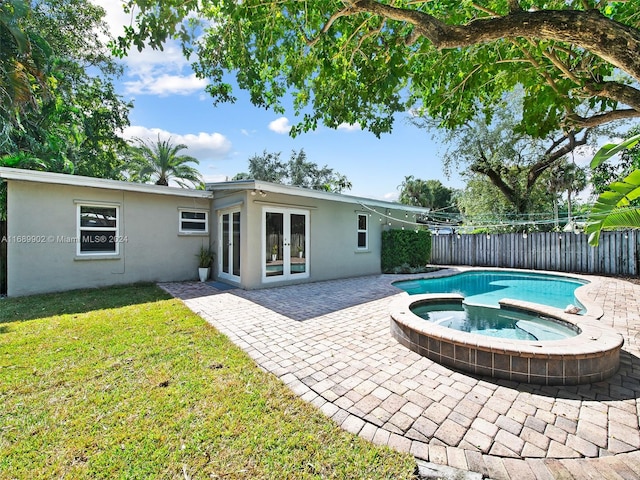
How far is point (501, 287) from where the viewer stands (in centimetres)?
1047

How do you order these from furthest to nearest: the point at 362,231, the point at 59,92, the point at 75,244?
the point at 59,92 → the point at 362,231 → the point at 75,244

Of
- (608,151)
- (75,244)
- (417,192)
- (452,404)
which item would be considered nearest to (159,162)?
(75,244)

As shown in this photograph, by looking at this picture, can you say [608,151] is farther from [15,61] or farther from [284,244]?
[15,61]

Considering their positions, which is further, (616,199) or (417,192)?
(417,192)

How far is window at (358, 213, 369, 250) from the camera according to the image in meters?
12.2

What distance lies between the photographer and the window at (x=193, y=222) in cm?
999

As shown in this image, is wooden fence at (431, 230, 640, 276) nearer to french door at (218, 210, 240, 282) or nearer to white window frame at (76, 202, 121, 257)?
french door at (218, 210, 240, 282)

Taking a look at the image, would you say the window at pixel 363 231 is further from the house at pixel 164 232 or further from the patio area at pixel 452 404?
the patio area at pixel 452 404

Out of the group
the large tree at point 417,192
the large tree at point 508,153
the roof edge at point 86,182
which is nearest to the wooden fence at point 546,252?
the large tree at point 508,153

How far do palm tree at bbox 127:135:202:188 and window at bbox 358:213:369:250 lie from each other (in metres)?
12.0

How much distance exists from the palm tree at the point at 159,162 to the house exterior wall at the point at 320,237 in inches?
364

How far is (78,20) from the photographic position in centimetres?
1430

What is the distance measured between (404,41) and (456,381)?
469 cm

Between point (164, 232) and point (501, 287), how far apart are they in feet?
40.0
